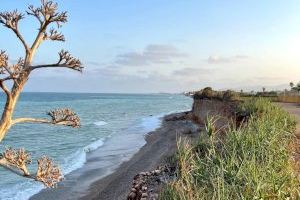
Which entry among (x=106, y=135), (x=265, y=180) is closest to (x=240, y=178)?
(x=265, y=180)

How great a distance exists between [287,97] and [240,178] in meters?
43.0

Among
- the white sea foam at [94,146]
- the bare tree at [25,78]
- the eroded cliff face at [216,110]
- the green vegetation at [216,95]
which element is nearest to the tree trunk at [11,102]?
the bare tree at [25,78]

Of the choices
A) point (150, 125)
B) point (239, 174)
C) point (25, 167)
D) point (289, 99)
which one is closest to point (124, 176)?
point (239, 174)

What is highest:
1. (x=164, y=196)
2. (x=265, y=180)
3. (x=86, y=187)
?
(x=265, y=180)

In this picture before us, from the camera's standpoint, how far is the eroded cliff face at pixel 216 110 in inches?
1122

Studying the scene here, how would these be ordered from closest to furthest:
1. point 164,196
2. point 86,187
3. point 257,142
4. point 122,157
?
point 164,196 → point 257,142 → point 86,187 → point 122,157

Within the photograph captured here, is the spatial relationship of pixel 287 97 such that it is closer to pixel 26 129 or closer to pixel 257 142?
pixel 26 129

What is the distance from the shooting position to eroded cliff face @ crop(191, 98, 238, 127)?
93.5 ft

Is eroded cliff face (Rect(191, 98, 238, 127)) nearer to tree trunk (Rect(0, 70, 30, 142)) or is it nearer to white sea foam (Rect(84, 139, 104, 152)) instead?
white sea foam (Rect(84, 139, 104, 152))

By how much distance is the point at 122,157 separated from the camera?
94.5ft

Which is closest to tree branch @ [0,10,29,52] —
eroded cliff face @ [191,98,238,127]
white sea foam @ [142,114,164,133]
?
eroded cliff face @ [191,98,238,127]

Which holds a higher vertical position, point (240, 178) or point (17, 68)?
point (17, 68)

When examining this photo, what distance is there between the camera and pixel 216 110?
35.2 m

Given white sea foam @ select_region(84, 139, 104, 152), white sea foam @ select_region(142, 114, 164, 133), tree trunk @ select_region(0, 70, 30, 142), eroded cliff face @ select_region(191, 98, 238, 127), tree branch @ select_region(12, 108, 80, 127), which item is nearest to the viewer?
tree trunk @ select_region(0, 70, 30, 142)
